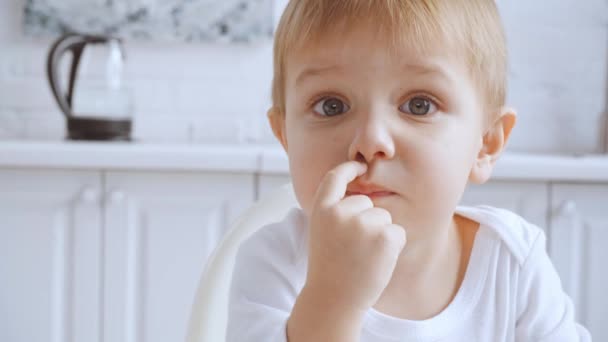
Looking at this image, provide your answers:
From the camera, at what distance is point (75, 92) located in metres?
2.13

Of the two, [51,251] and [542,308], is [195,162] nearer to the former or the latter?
[51,251]

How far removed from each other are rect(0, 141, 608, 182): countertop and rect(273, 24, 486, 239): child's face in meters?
1.04

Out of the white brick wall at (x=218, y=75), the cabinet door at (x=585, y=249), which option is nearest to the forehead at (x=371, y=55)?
the cabinet door at (x=585, y=249)

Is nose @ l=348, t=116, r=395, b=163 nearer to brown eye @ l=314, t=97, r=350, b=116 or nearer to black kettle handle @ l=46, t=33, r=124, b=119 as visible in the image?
brown eye @ l=314, t=97, r=350, b=116

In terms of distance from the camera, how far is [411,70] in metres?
0.60

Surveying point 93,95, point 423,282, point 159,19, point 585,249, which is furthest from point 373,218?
point 159,19

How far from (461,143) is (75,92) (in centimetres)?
175

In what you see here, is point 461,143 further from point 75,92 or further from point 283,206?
point 75,92

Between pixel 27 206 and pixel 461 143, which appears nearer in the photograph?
pixel 461 143

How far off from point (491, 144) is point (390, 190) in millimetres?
221

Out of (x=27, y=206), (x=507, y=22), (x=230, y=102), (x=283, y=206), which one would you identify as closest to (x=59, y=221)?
(x=27, y=206)

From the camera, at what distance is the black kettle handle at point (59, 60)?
1927 mm

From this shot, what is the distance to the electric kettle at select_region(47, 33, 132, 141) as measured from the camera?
1.93 meters

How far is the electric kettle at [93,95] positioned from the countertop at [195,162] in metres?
0.23
